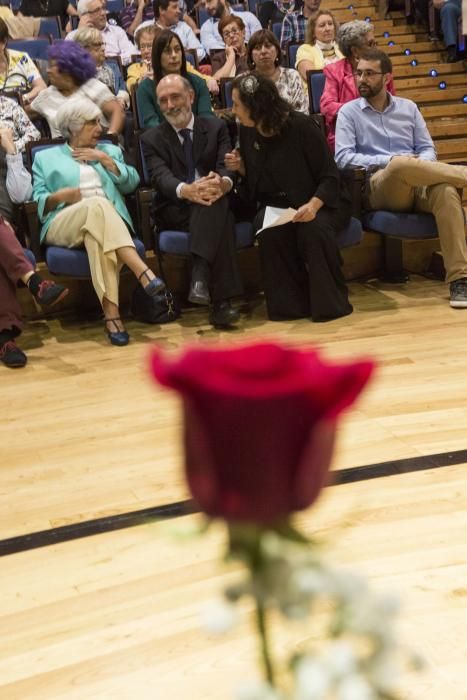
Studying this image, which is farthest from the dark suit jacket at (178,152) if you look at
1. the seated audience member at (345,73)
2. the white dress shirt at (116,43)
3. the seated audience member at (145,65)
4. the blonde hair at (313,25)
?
the white dress shirt at (116,43)

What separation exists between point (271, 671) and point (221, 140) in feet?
8.13

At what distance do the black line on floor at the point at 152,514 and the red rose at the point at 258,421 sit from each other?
1.16 metres

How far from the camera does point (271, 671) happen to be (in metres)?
0.22

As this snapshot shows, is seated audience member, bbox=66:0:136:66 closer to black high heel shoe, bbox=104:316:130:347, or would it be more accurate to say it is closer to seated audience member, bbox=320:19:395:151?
seated audience member, bbox=320:19:395:151

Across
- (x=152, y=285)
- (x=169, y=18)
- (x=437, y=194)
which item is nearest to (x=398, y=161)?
(x=437, y=194)

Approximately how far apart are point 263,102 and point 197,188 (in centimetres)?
26

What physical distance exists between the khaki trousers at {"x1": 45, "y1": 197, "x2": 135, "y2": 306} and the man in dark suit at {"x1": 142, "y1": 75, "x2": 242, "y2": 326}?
167 millimetres

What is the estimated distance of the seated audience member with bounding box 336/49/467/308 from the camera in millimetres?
2564

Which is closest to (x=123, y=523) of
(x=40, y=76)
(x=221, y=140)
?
(x=221, y=140)

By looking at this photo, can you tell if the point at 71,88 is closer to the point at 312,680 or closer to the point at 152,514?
the point at 152,514

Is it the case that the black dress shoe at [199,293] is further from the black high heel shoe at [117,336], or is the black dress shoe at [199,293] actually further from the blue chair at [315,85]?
the blue chair at [315,85]

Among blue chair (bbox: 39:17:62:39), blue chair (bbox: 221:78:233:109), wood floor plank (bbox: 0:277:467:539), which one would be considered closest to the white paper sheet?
wood floor plank (bbox: 0:277:467:539)

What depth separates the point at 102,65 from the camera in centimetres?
314

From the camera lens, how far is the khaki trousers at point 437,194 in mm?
2559
